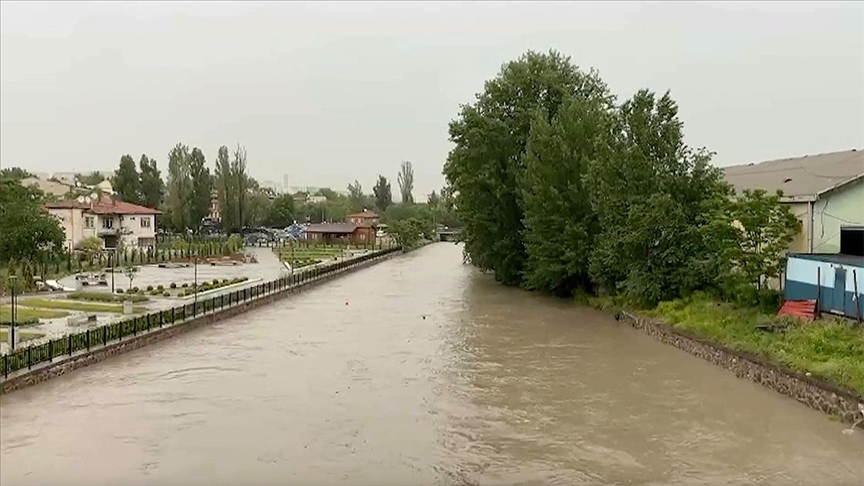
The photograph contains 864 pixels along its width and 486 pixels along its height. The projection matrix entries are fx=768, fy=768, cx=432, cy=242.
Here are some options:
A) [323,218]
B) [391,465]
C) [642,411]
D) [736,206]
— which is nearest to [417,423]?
[391,465]

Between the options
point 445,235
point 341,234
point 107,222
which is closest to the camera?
point 107,222

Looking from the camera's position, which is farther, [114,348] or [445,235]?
[445,235]

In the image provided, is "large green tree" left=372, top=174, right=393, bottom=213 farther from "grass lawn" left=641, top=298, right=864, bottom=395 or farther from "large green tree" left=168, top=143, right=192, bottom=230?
"grass lawn" left=641, top=298, right=864, bottom=395

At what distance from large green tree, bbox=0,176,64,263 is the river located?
56.8ft

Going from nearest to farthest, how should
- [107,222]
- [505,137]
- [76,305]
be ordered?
1. [76,305]
2. [505,137]
3. [107,222]

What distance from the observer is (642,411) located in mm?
14406

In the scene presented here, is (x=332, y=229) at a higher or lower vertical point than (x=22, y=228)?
lower

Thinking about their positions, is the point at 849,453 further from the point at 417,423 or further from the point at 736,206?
the point at 736,206

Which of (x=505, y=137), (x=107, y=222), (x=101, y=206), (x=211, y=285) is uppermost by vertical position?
(x=505, y=137)

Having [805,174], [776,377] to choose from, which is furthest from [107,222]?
[776,377]

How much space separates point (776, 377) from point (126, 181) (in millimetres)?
73146

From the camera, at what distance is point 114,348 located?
18875mm

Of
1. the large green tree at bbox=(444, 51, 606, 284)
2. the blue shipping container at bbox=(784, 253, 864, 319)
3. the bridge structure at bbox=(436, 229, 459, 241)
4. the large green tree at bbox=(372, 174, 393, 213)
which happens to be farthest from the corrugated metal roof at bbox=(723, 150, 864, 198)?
the large green tree at bbox=(372, 174, 393, 213)

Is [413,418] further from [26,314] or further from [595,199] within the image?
[595,199]
